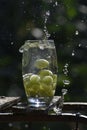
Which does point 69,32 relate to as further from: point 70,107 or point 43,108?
point 43,108

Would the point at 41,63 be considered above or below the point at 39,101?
above

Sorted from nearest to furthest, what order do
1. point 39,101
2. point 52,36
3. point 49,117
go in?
point 49,117 → point 39,101 → point 52,36

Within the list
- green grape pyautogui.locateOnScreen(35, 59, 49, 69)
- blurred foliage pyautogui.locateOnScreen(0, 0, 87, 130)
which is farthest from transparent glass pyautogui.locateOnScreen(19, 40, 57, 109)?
blurred foliage pyautogui.locateOnScreen(0, 0, 87, 130)

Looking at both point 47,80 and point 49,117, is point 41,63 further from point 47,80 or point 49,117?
point 49,117

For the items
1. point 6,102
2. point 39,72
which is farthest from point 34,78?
point 6,102

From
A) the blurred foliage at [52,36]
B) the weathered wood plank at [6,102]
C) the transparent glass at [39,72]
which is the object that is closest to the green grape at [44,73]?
the transparent glass at [39,72]

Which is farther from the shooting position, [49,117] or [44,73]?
[44,73]
